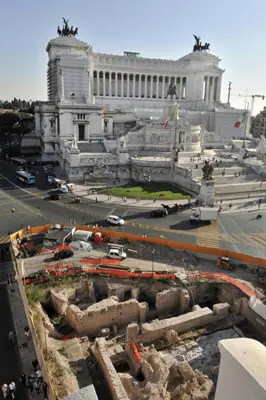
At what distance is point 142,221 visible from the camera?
1596 inches

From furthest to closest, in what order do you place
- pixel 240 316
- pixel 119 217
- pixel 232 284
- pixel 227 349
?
1. pixel 119 217
2. pixel 232 284
3. pixel 240 316
4. pixel 227 349

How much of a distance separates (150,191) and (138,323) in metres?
31.8

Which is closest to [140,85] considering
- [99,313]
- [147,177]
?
[147,177]

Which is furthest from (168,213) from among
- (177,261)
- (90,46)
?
(90,46)

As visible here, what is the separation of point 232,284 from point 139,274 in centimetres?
722

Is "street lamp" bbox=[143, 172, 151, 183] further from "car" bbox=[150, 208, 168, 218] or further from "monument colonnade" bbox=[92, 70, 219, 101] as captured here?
"monument colonnade" bbox=[92, 70, 219, 101]

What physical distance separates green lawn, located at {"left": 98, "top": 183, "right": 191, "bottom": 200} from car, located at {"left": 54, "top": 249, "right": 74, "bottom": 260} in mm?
21925

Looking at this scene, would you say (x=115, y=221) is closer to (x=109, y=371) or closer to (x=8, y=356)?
(x=8, y=356)

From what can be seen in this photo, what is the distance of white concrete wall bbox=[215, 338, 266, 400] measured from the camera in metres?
5.10

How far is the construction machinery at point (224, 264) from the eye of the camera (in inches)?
1108

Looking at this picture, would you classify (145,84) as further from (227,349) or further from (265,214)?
(227,349)

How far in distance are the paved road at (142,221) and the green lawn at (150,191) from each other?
5557 millimetres

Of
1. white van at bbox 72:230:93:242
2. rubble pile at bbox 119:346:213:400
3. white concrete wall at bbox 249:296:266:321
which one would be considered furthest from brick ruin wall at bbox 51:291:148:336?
white van at bbox 72:230:93:242

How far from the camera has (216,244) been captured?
113 ft
